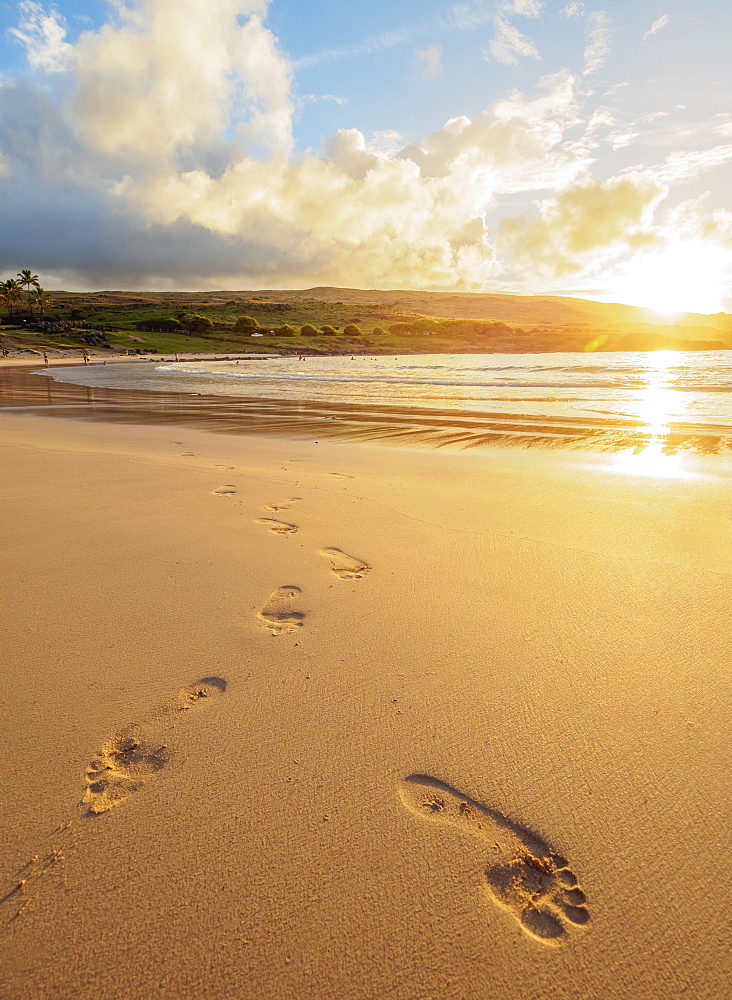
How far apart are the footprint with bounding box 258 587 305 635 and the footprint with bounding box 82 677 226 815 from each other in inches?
24.0

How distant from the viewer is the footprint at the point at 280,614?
2.69 metres

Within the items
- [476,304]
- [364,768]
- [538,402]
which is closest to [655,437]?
[538,402]

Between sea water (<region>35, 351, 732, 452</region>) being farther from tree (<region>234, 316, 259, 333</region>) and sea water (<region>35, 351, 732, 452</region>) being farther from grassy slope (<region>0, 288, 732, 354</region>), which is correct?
tree (<region>234, 316, 259, 333</region>)

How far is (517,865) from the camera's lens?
1.48m

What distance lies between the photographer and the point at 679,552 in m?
3.61

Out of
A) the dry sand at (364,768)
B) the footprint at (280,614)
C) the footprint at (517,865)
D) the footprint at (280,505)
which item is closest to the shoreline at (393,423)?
the footprint at (280,505)

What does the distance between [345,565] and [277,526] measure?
948 mm

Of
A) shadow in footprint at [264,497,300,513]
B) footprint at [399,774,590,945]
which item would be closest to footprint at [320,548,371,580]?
shadow in footprint at [264,497,300,513]

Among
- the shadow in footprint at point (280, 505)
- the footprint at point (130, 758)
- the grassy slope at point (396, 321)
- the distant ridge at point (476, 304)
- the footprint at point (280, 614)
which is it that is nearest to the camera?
the footprint at point (130, 758)

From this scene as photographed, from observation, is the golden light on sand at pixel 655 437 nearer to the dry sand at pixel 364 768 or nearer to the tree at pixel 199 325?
the dry sand at pixel 364 768

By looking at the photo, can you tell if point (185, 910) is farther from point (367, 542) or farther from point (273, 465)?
point (273, 465)

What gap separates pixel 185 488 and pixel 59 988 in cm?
441

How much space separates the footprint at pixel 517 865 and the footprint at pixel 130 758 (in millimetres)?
883

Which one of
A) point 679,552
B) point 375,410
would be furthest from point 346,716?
point 375,410
